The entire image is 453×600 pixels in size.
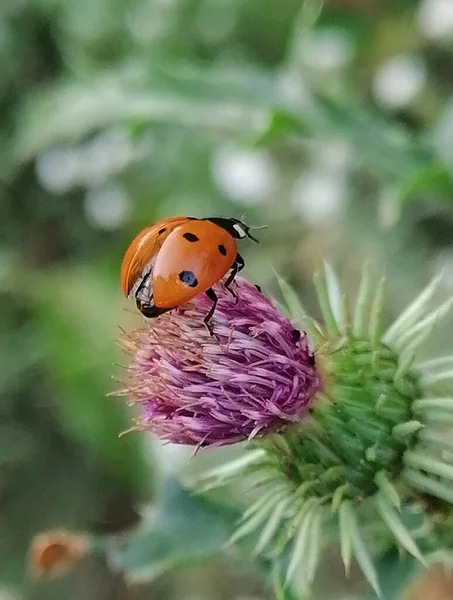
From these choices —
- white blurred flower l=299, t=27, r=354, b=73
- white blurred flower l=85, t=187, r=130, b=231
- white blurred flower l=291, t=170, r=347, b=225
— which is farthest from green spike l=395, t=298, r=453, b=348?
white blurred flower l=85, t=187, r=130, b=231

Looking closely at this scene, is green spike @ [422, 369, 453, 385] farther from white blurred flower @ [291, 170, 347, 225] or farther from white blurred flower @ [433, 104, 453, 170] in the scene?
white blurred flower @ [291, 170, 347, 225]

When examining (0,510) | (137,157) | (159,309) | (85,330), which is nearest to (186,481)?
(159,309)

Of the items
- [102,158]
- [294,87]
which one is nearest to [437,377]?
[294,87]

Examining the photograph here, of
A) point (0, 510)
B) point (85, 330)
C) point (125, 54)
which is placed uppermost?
point (125, 54)

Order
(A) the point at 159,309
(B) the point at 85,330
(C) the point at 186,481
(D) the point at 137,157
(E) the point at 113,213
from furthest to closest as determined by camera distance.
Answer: (E) the point at 113,213 → (D) the point at 137,157 → (B) the point at 85,330 → (C) the point at 186,481 → (A) the point at 159,309

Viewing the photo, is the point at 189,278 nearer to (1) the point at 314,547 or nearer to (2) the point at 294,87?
(1) the point at 314,547

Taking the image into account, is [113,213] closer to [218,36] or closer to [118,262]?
[118,262]

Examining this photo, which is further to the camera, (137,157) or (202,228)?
(137,157)

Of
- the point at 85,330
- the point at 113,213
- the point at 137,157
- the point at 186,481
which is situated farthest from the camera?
the point at 113,213
